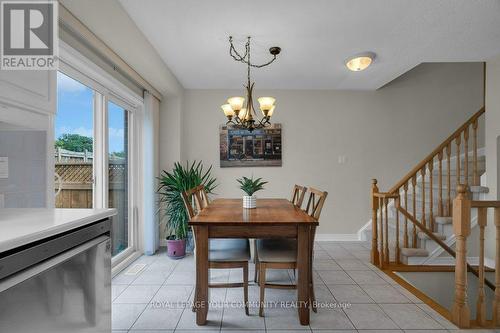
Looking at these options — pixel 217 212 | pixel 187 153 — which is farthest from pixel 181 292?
pixel 187 153

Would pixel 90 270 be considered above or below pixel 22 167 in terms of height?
below

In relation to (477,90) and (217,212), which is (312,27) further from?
(477,90)

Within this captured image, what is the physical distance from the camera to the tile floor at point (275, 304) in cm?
191

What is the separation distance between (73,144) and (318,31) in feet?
7.86

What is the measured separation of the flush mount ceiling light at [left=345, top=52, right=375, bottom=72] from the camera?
2849 mm

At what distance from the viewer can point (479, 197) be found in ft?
10.7

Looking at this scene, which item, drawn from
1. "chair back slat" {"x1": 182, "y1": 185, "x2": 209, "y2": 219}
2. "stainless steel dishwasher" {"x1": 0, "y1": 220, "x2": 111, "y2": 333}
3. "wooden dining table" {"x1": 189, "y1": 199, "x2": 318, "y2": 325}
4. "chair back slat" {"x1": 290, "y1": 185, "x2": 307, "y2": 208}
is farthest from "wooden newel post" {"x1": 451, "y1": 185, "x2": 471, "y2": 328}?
"stainless steel dishwasher" {"x1": 0, "y1": 220, "x2": 111, "y2": 333}

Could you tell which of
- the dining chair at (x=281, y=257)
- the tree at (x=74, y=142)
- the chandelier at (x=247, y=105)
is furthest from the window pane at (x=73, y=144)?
the dining chair at (x=281, y=257)

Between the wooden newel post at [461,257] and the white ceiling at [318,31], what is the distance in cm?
145

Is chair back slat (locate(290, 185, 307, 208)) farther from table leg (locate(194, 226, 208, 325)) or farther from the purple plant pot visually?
the purple plant pot

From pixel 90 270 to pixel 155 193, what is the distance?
2.39m

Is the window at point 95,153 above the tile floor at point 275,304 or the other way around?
above

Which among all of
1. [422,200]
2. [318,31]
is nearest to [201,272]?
[318,31]

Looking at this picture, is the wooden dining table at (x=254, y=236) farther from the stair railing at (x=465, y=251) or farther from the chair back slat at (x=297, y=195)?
the stair railing at (x=465, y=251)
